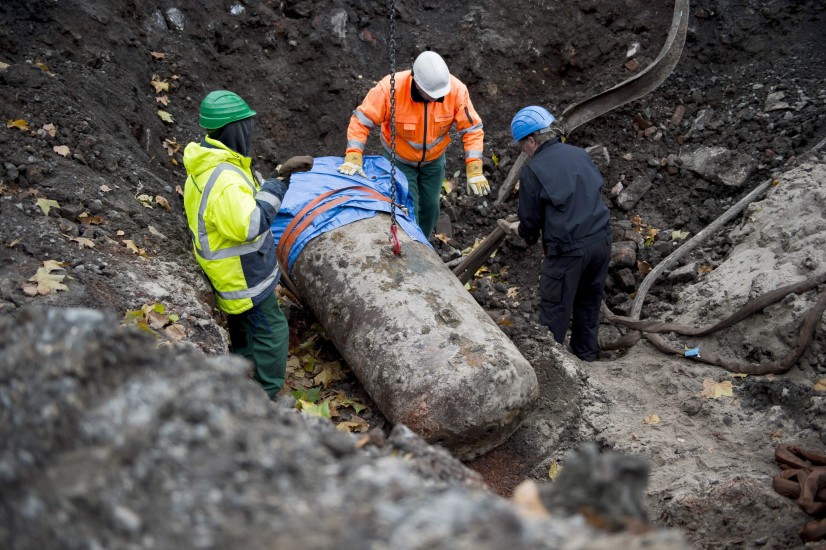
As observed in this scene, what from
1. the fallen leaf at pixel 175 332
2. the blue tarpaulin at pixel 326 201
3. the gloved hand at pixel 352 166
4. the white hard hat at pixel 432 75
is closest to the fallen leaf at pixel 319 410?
the fallen leaf at pixel 175 332

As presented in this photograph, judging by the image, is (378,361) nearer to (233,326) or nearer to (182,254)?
(233,326)

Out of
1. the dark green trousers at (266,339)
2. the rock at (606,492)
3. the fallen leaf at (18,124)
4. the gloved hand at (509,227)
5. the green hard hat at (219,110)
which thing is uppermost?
the rock at (606,492)

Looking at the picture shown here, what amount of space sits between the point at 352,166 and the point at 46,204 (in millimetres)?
2196

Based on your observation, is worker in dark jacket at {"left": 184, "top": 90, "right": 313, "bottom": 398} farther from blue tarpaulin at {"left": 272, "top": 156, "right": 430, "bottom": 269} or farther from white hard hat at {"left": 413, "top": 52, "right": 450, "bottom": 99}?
white hard hat at {"left": 413, "top": 52, "right": 450, "bottom": 99}

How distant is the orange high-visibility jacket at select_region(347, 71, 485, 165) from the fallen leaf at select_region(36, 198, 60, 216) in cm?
225

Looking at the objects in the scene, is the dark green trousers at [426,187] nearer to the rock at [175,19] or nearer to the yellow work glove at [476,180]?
the yellow work glove at [476,180]

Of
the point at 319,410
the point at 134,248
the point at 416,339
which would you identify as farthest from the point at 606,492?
the point at 134,248

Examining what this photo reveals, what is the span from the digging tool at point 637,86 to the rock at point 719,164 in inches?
36.6

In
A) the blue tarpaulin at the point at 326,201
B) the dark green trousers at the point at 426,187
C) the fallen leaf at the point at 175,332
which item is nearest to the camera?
the fallen leaf at the point at 175,332

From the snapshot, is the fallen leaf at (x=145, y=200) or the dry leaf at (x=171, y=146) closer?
the fallen leaf at (x=145, y=200)

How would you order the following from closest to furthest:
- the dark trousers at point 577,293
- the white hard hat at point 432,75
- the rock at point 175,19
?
→ 1. the dark trousers at point 577,293
2. the white hard hat at point 432,75
3. the rock at point 175,19

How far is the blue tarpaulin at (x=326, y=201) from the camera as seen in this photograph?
5285mm

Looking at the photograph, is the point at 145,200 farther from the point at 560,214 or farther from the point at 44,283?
the point at 560,214

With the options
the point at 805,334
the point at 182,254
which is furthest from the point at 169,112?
the point at 805,334
